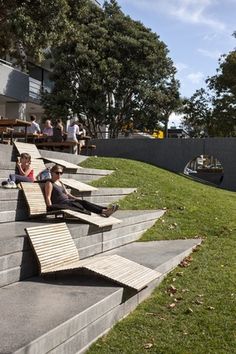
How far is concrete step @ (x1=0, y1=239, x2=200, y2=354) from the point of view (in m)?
3.73

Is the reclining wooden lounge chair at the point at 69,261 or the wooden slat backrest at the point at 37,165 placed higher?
the wooden slat backrest at the point at 37,165

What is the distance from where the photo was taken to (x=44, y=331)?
12.4 ft

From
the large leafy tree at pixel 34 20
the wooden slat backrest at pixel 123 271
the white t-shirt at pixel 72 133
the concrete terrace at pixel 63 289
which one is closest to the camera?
the concrete terrace at pixel 63 289

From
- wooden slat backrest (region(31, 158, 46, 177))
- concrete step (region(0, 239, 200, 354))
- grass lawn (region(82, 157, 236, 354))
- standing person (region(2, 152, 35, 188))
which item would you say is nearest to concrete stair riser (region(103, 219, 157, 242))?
grass lawn (region(82, 157, 236, 354))

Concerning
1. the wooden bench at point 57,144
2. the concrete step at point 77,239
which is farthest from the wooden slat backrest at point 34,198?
the wooden bench at point 57,144

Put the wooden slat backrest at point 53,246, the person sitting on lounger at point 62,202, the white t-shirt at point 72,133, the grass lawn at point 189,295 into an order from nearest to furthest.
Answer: the grass lawn at point 189,295
the wooden slat backrest at point 53,246
the person sitting on lounger at point 62,202
the white t-shirt at point 72,133

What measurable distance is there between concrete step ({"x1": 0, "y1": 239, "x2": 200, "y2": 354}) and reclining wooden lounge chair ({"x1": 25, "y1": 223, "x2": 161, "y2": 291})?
101 millimetres

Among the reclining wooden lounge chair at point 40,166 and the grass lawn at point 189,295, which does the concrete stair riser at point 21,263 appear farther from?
the reclining wooden lounge chair at point 40,166

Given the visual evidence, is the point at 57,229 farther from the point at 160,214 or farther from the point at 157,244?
the point at 160,214

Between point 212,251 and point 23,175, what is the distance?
346cm

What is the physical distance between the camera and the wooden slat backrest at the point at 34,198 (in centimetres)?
721

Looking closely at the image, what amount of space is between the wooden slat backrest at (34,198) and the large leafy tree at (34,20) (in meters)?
9.60

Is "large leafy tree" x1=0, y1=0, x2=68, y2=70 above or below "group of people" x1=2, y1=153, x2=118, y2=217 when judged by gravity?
above

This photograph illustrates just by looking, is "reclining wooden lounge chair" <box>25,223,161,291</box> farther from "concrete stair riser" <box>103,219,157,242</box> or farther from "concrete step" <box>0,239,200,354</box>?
"concrete stair riser" <box>103,219,157,242</box>
